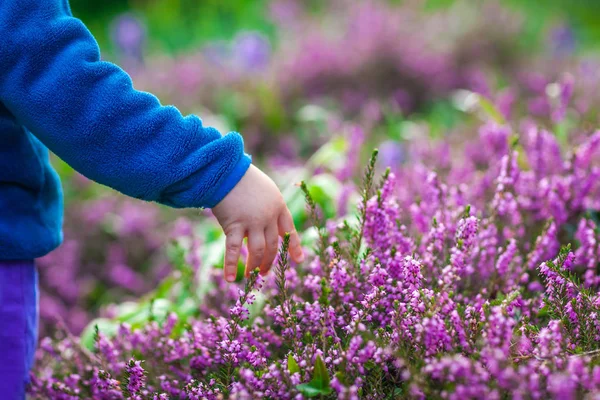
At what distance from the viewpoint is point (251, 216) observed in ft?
4.45

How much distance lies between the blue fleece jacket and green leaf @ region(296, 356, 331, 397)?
1.36ft

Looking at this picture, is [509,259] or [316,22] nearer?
[509,259]

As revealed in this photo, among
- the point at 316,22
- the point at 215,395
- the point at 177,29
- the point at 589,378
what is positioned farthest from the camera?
the point at 177,29

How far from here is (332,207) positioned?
2.37m

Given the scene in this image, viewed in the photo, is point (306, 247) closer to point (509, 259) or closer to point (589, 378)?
point (509, 259)

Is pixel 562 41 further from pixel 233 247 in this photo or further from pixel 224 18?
pixel 233 247

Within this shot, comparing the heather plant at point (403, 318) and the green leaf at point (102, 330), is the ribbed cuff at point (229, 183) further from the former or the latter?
the green leaf at point (102, 330)

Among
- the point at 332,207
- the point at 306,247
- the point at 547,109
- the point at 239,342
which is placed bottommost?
the point at 239,342

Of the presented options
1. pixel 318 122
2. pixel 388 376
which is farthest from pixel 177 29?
pixel 388 376

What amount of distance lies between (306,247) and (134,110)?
2.79ft

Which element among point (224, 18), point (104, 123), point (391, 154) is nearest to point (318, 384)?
point (104, 123)

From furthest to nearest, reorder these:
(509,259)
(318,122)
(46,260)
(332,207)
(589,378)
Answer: (318,122) < (46,260) < (332,207) < (509,259) < (589,378)

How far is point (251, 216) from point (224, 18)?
6.64 meters

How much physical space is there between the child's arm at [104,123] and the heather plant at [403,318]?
22 cm
